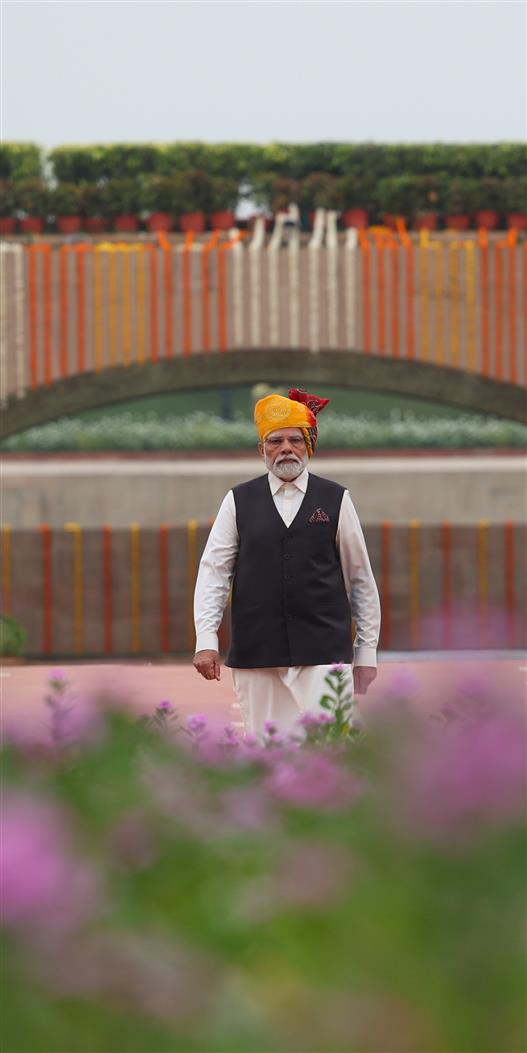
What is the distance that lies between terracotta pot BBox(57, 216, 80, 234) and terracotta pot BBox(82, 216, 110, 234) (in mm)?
126

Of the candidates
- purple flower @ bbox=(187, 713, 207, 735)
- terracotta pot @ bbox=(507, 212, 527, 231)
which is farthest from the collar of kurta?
terracotta pot @ bbox=(507, 212, 527, 231)

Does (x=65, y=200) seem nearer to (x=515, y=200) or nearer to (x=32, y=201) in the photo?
(x=32, y=201)

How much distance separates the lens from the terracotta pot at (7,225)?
22234 mm

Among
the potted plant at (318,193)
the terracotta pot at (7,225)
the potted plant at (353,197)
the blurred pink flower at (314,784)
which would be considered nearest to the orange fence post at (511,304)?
the potted plant at (353,197)

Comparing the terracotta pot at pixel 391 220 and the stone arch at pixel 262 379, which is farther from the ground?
the terracotta pot at pixel 391 220

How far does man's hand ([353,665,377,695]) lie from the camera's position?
4859mm

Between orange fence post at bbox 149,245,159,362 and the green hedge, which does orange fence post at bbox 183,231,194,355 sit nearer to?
orange fence post at bbox 149,245,159,362

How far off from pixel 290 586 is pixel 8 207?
18732 millimetres

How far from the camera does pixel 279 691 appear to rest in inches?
192

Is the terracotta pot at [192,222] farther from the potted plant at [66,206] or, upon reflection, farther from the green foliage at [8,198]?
the green foliage at [8,198]

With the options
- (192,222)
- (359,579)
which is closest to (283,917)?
(359,579)

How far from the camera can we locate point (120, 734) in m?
3.63

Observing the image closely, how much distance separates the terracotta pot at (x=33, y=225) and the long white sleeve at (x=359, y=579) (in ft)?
59.9

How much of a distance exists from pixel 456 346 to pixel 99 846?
18.0 meters
